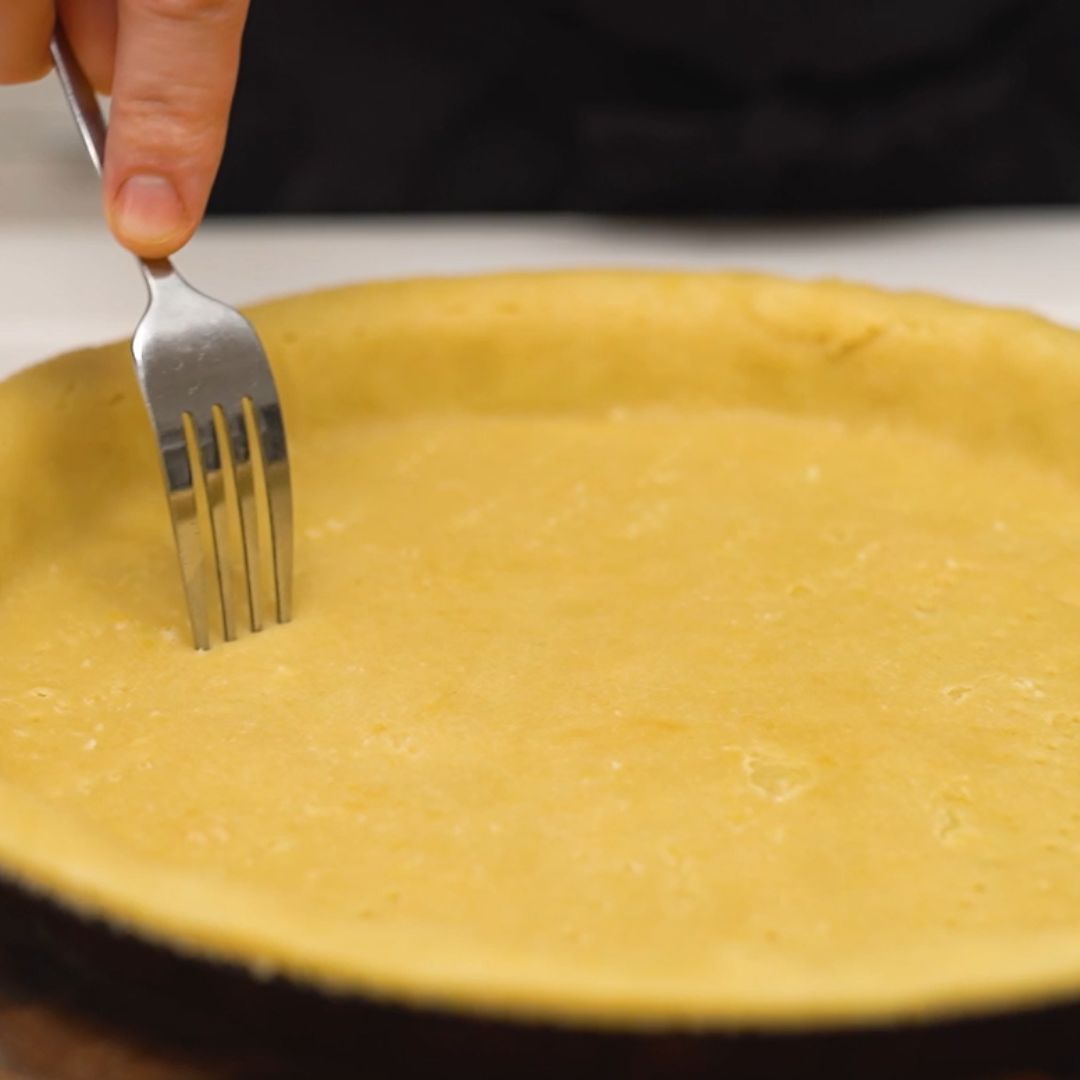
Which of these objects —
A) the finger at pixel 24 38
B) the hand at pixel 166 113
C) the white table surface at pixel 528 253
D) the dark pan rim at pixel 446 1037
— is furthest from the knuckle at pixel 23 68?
the dark pan rim at pixel 446 1037

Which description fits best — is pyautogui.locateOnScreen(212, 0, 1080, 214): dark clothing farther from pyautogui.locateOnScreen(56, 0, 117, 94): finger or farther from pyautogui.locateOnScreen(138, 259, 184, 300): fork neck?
pyautogui.locateOnScreen(138, 259, 184, 300): fork neck

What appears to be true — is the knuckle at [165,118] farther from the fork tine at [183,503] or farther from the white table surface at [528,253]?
the white table surface at [528,253]

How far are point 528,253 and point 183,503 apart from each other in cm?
95

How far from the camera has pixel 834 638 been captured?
42.3 inches

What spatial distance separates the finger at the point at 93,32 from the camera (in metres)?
1.15

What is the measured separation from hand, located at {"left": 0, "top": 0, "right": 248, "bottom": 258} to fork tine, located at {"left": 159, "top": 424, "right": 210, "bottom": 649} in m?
0.14

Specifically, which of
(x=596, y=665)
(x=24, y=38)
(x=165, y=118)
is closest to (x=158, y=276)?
(x=165, y=118)

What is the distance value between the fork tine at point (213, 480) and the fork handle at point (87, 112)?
100 millimetres

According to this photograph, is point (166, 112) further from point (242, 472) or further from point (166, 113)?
point (242, 472)

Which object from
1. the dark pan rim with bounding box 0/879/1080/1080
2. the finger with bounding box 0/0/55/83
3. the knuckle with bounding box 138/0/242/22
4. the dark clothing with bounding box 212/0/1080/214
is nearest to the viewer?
the dark pan rim with bounding box 0/879/1080/1080

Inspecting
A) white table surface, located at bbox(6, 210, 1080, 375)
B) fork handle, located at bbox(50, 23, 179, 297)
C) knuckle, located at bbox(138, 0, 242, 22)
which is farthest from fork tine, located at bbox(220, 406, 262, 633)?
white table surface, located at bbox(6, 210, 1080, 375)

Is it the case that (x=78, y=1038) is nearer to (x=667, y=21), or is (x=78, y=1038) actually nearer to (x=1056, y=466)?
(x=1056, y=466)

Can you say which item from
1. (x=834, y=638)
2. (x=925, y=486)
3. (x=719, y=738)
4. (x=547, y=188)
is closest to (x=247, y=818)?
(x=719, y=738)

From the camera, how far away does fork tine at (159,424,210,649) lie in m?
1.00
